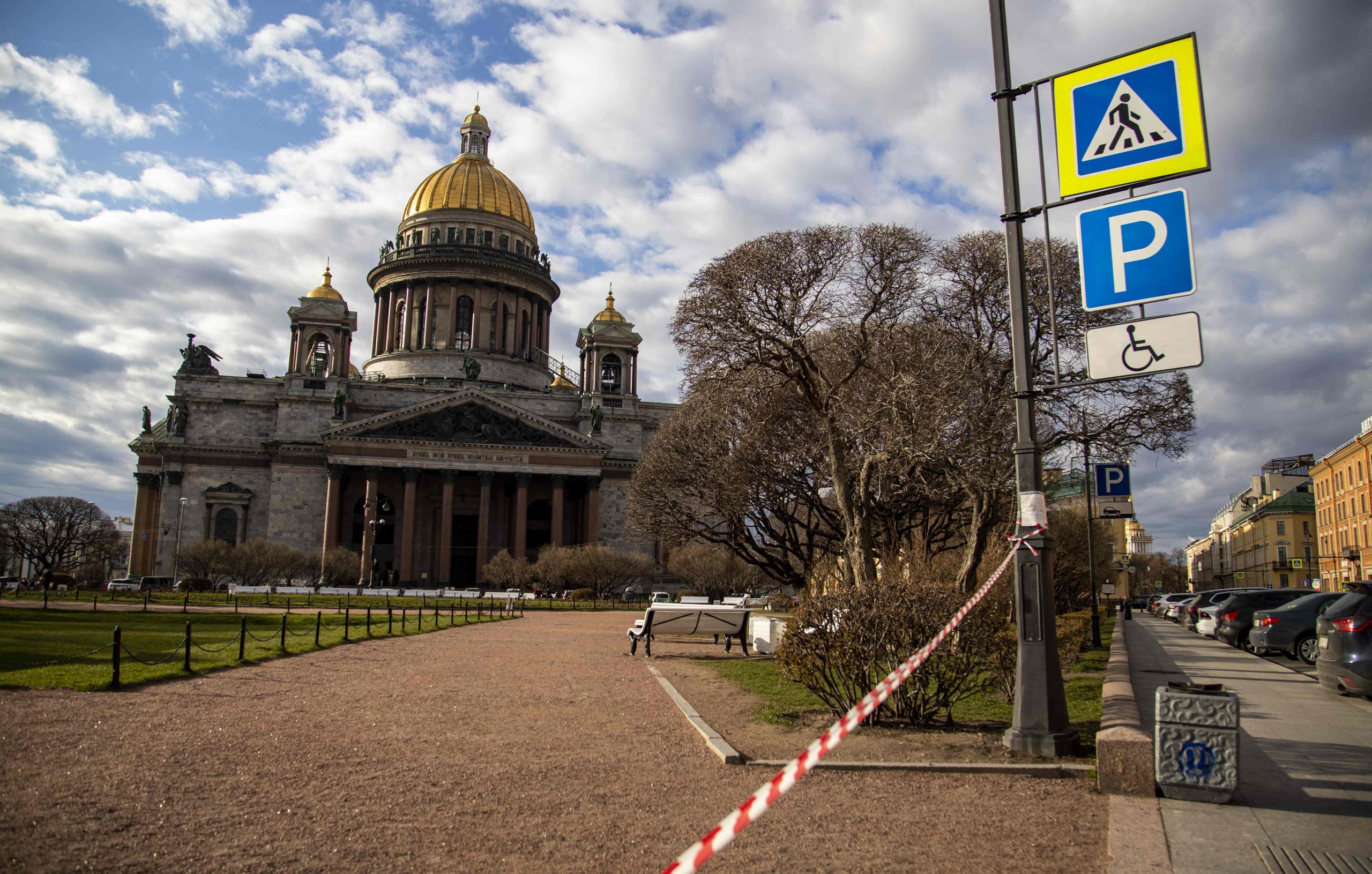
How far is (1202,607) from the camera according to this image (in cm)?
3047

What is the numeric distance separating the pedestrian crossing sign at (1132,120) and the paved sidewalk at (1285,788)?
16.5ft

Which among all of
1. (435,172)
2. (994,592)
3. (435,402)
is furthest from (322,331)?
(994,592)

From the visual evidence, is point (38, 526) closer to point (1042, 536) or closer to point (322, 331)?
point (322, 331)

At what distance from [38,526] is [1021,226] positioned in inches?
3594

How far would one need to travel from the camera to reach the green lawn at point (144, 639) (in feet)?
42.9

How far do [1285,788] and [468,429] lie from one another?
5905 centimetres

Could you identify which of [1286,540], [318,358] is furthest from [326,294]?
[1286,540]

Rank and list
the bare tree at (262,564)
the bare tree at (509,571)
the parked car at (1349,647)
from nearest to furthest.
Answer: the parked car at (1349,647) < the bare tree at (509,571) < the bare tree at (262,564)

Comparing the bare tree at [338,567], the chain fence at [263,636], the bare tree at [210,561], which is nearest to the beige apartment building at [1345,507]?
the chain fence at [263,636]

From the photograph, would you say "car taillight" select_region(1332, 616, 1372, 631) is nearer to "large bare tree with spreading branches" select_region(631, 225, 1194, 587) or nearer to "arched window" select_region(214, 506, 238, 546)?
"large bare tree with spreading branches" select_region(631, 225, 1194, 587)

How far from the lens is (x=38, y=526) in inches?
3088

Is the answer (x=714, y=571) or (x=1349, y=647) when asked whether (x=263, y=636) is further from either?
(x=714, y=571)

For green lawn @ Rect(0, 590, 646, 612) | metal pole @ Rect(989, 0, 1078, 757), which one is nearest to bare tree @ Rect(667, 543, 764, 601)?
green lawn @ Rect(0, 590, 646, 612)

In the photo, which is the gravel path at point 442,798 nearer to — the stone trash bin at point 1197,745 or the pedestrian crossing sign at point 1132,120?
the stone trash bin at point 1197,745
